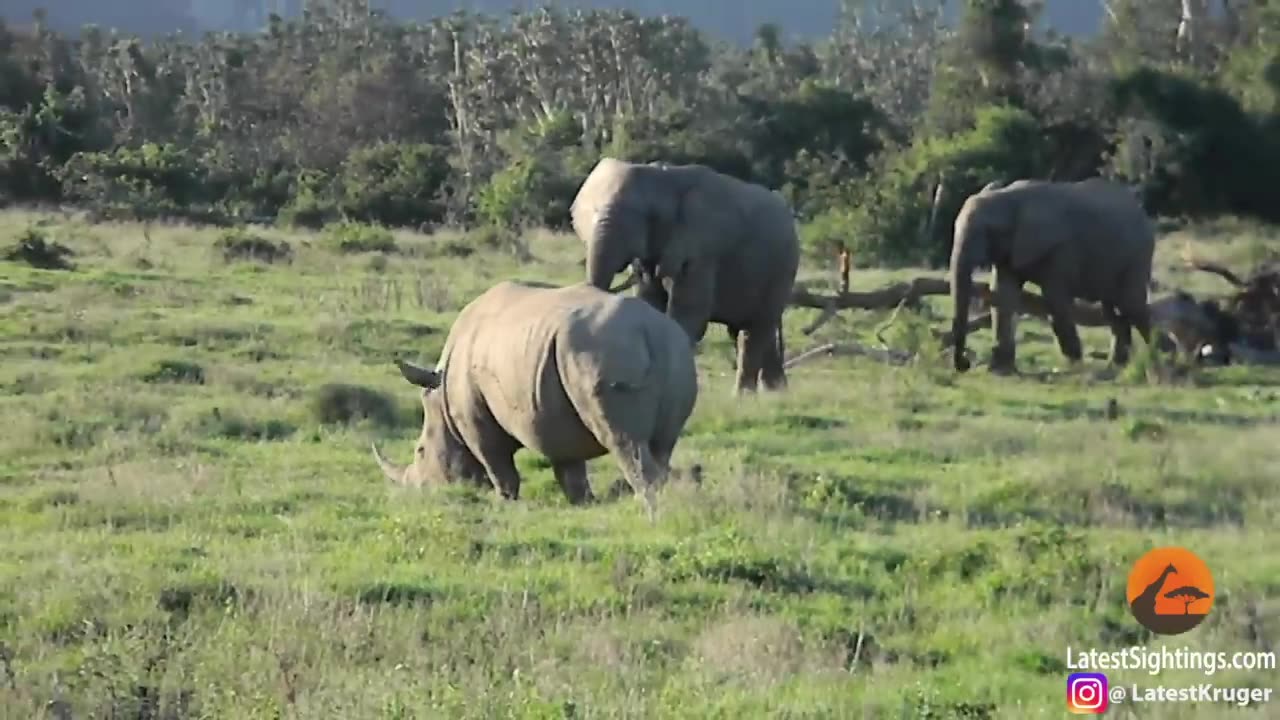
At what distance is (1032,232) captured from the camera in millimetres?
19609

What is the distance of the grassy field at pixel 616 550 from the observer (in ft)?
20.7

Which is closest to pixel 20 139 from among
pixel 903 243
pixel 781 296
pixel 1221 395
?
pixel 903 243

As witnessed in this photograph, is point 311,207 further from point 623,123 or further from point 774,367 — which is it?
point 774,367

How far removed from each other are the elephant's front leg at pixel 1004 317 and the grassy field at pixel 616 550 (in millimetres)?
1311

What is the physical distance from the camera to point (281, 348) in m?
18.3

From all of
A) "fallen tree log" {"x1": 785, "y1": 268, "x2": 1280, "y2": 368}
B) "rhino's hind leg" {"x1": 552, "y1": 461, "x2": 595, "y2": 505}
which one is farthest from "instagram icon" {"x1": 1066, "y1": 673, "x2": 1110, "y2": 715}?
"fallen tree log" {"x1": 785, "y1": 268, "x2": 1280, "y2": 368}

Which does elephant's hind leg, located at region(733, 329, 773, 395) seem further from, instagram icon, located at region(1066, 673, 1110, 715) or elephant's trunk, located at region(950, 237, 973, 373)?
instagram icon, located at region(1066, 673, 1110, 715)

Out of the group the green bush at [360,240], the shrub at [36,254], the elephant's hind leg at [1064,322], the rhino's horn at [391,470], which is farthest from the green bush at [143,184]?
the rhino's horn at [391,470]

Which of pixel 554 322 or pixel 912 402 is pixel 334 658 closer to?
pixel 554 322

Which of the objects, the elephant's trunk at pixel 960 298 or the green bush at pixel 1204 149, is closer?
the elephant's trunk at pixel 960 298

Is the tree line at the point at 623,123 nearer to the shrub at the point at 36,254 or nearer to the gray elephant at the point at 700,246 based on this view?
the shrub at the point at 36,254

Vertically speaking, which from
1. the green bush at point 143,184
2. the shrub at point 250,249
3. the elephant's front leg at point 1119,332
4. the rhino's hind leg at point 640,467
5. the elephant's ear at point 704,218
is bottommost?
the green bush at point 143,184

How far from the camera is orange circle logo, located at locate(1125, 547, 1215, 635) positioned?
7.42 metres

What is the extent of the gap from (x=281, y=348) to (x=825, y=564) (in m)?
11.1
